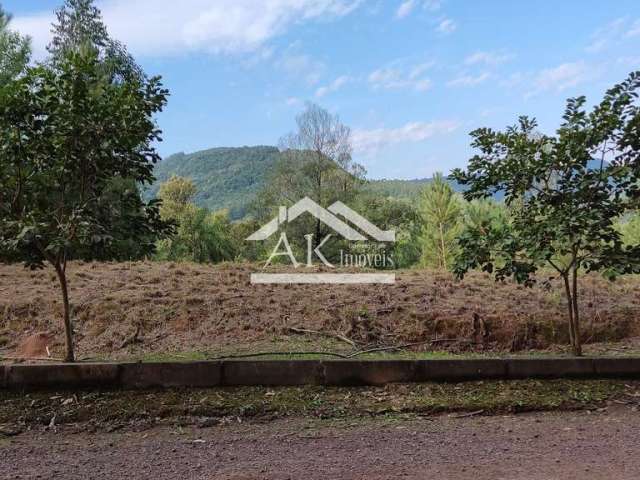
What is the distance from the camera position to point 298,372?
3.29m

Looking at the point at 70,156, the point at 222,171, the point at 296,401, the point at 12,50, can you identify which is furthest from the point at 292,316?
the point at 222,171

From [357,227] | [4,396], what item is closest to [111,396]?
[4,396]

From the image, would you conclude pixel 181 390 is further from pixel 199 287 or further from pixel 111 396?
pixel 199 287

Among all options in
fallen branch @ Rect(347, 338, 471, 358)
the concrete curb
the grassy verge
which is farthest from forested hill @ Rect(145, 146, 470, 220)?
the grassy verge

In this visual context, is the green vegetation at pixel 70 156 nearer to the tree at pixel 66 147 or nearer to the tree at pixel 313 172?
the tree at pixel 66 147

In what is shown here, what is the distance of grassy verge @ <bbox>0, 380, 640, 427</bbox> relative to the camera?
2842 millimetres

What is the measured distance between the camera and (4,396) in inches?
120

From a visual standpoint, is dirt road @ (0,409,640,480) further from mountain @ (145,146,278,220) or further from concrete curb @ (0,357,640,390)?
mountain @ (145,146,278,220)

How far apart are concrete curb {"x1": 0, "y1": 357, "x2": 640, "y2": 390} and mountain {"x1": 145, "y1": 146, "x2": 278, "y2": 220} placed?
116 feet

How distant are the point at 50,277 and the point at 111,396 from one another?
123 inches

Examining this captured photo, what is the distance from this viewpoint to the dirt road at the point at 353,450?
214 cm

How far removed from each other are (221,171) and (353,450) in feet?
161

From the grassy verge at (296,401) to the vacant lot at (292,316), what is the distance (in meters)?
0.74

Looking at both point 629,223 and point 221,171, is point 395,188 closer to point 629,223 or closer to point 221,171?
point 221,171
